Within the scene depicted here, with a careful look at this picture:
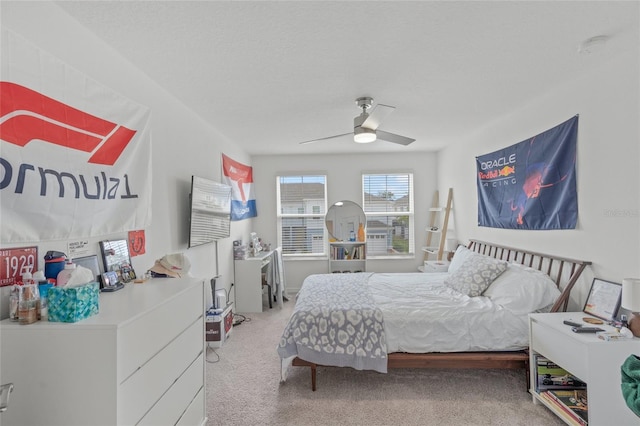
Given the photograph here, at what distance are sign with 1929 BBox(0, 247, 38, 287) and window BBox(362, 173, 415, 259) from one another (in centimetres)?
452

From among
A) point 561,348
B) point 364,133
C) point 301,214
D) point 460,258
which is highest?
point 364,133

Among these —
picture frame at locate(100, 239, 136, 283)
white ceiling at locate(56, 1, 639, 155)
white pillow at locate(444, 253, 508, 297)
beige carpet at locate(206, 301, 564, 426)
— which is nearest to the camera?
white ceiling at locate(56, 1, 639, 155)

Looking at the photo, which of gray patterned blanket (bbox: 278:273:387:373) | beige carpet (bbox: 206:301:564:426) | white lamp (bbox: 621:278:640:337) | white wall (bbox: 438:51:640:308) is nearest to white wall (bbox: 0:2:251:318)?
beige carpet (bbox: 206:301:564:426)

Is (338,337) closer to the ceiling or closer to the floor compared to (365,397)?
closer to the ceiling

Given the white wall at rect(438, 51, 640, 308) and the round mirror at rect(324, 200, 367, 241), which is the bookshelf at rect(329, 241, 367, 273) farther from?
the white wall at rect(438, 51, 640, 308)

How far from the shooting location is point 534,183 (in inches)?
112

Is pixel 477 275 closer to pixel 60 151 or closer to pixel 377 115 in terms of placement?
pixel 377 115

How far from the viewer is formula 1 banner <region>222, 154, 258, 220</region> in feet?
13.3

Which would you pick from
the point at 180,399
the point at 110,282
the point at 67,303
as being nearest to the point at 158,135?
the point at 110,282

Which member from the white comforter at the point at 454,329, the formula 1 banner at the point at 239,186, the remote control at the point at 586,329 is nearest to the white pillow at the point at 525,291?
the white comforter at the point at 454,329

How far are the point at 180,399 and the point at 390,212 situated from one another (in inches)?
172

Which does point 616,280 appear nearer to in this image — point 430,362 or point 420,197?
point 430,362

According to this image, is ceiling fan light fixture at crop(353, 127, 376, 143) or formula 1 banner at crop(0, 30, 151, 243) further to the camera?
ceiling fan light fixture at crop(353, 127, 376, 143)

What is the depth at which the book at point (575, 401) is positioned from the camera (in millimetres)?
1888
